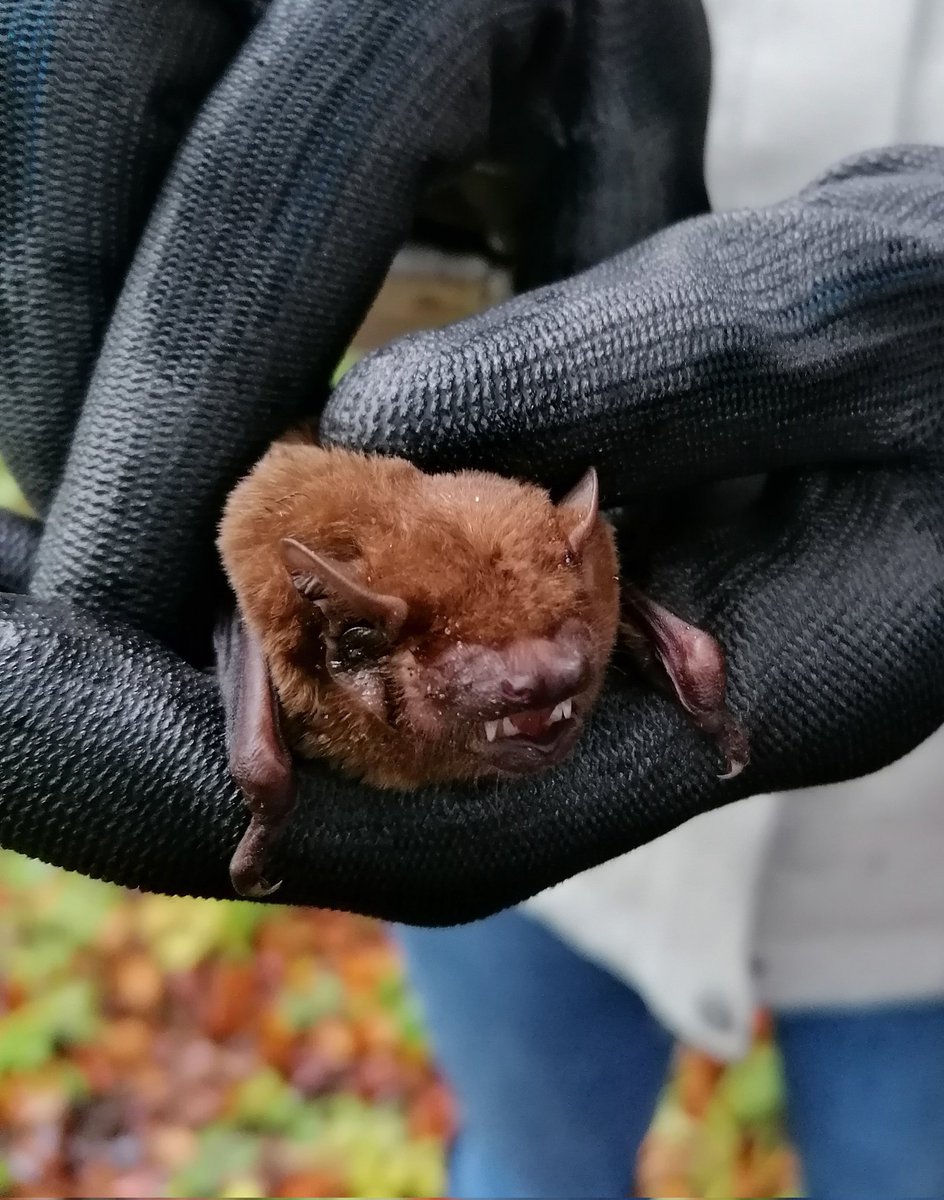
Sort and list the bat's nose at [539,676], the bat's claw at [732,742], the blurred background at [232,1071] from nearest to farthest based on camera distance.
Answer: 1. the bat's nose at [539,676]
2. the bat's claw at [732,742]
3. the blurred background at [232,1071]

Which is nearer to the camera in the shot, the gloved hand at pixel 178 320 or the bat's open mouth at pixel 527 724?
the bat's open mouth at pixel 527 724

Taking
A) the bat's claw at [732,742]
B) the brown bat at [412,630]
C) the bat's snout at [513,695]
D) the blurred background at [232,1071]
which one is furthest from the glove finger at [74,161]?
the blurred background at [232,1071]

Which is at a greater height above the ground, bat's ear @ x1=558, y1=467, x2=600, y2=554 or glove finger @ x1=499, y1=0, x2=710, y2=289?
glove finger @ x1=499, y1=0, x2=710, y2=289

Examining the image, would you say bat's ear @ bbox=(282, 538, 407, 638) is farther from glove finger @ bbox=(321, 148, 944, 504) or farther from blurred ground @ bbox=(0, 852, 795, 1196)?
blurred ground @ bbox=(0, 852, 795, 1196)

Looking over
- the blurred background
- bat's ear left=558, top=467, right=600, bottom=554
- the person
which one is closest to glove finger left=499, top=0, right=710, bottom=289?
the person

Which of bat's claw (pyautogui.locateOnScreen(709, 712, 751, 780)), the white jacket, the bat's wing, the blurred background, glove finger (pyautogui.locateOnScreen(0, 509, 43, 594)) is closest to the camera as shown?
the bat's wing

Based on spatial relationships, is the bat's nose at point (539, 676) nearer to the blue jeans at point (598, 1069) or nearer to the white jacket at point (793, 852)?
the white jacket at point (793, 852)
